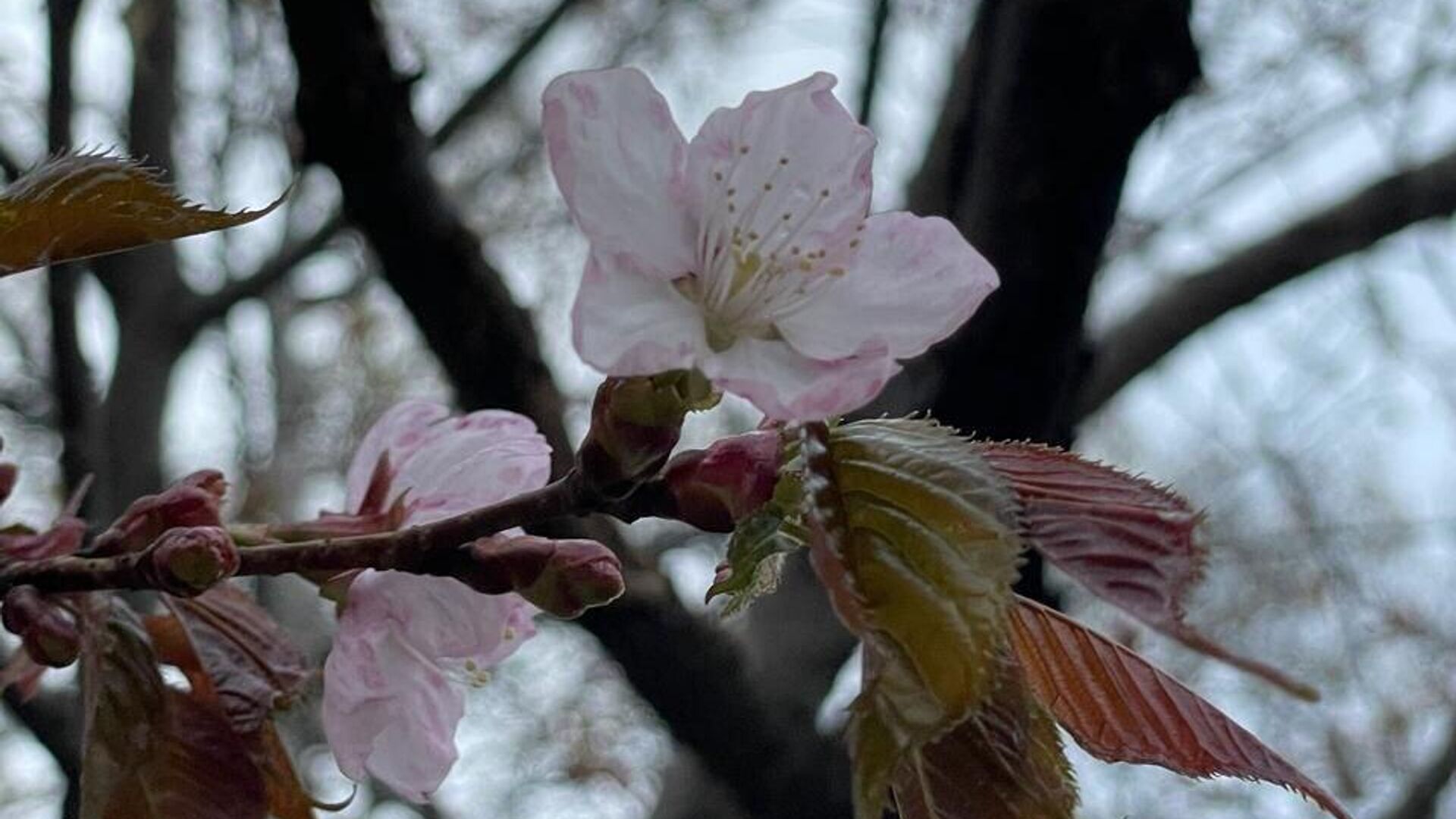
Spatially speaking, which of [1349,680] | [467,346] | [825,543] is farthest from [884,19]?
[1349,680]

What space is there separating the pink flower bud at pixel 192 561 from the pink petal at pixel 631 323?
0.13 metres

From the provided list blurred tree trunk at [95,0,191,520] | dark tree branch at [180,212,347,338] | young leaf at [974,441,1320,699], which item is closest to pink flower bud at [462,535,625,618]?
young leaf at [974,441,1320,699]

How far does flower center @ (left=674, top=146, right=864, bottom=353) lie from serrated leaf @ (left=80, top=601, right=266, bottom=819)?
0.21 metres

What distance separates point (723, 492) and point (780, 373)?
3 centimetres

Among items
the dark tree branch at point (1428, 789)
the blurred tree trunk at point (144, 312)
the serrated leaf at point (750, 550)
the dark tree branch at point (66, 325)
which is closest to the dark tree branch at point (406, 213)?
the dark tree branch at point (66, 325)

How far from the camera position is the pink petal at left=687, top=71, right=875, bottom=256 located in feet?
1.31

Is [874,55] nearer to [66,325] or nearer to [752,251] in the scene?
[66,325]

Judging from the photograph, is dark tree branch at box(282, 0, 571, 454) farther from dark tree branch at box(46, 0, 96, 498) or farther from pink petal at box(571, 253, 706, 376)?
pink petal at box(571, 253, 706, 376)

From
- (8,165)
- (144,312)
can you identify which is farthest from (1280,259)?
(8,165)

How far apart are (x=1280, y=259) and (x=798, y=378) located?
135 centimetres

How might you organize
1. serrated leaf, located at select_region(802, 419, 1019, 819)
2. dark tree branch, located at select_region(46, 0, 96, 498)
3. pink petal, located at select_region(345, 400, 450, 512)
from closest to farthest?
1. serrated leaf, located at select_region(802, 419, 1019, 819)
2. pink petal, located at select_region(345, 400, 450, 512)
3. dark tree branch, located at select_region(46, 0, 96, 498)

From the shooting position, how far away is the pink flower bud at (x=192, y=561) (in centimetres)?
38

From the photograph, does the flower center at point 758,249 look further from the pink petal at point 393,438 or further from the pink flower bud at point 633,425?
the pink petal at point 393,438

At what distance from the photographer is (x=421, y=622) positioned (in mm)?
457
